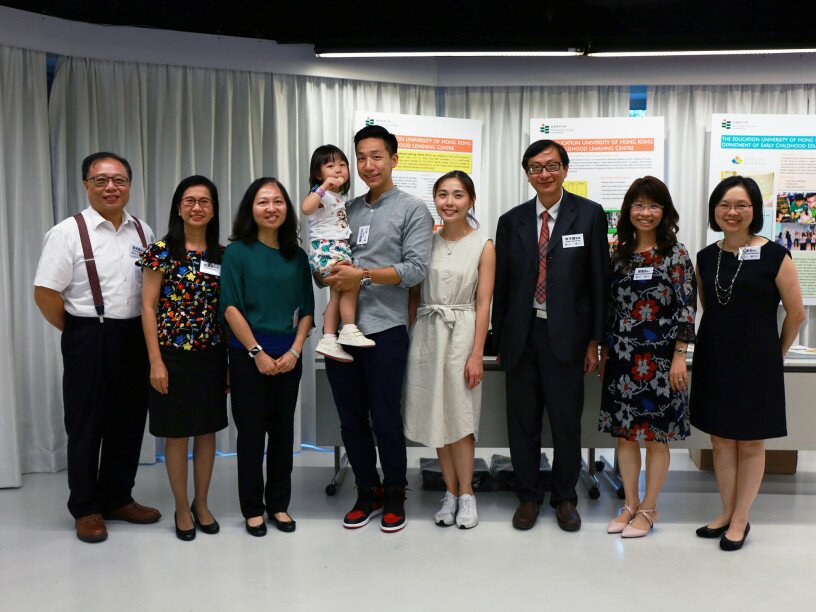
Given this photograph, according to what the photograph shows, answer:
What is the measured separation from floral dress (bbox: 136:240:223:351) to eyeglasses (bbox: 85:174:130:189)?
0.40 metres

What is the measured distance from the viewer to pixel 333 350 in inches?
115

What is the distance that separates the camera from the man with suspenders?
9.61ft

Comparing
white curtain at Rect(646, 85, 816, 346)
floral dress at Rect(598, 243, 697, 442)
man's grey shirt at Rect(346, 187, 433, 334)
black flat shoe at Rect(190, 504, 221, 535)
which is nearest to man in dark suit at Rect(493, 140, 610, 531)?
floral dress at Rect(598, 243, 697, 442)

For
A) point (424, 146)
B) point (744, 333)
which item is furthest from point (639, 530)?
point (424, 146)

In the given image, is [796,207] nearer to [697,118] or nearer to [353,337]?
[697,118]

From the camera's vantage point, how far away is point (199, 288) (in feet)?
9.45

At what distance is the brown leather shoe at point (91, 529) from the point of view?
2953mm

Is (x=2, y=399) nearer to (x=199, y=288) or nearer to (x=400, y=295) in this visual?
(x=199, y=288)

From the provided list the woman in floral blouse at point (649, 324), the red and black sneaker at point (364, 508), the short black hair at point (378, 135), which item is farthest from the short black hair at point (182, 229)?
the woman in floral blouse at point (649, 324)

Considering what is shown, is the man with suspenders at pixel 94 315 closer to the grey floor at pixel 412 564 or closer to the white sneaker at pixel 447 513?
the grey floor at pixel 412 564

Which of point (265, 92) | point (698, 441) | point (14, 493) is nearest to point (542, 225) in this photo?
point (698, 441)

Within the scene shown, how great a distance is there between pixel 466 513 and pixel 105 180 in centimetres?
236

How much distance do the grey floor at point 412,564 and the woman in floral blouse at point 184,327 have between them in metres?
0.37

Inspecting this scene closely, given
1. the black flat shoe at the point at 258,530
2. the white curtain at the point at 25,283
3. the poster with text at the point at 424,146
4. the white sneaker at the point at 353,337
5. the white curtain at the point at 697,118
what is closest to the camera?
the white sneaker at the point at 353,337
